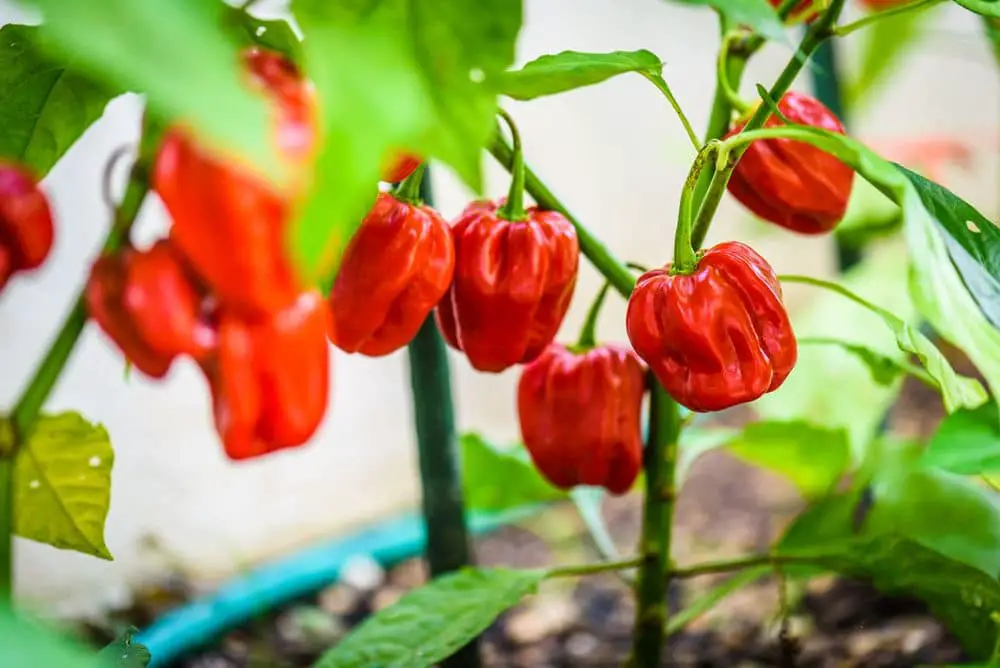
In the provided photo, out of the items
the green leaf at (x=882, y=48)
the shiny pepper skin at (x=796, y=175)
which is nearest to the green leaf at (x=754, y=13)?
the shiny pepper skin at (x=796, y=175)

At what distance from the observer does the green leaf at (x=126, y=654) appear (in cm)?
42

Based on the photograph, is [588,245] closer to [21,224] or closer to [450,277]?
[450,277]

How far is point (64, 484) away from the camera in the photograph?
0.49 meters

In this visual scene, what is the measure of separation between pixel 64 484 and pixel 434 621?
0.29 m

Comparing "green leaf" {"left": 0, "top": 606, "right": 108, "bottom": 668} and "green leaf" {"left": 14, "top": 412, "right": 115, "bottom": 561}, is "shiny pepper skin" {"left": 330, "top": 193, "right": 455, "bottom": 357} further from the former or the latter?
"green leaf" {"left": 0, "top": 606, "right": 108, "bottom": 668}

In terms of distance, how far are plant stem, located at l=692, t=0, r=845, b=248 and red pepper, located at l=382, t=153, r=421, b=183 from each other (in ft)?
0.52

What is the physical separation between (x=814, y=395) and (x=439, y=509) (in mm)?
432

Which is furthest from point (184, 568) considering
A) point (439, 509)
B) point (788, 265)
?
point (788, 265)

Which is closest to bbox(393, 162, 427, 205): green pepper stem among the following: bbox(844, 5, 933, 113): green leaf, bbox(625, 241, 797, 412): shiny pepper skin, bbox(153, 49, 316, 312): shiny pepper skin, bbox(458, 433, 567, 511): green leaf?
bbox(625, 241, 797, 412): shiny pepper skin

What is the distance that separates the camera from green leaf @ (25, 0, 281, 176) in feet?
0.83

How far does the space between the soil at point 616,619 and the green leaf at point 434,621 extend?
25 centimetres

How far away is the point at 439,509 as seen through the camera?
829 mm

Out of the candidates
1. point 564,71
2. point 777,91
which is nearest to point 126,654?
point 564,71

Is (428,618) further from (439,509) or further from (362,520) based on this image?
(362,520)
